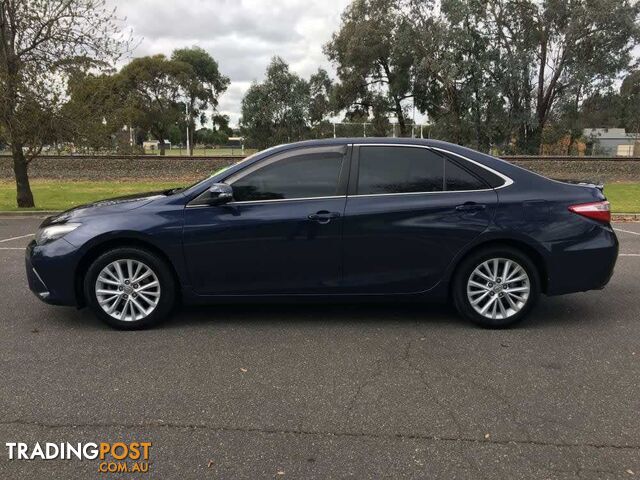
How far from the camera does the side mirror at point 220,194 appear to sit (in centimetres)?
472

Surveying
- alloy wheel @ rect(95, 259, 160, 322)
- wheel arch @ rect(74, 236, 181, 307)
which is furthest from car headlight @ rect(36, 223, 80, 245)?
alloy wheel @ rect(95, 259, 160, 322)

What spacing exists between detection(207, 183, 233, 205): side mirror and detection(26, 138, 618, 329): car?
0.01 meters

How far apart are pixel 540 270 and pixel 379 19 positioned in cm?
2973

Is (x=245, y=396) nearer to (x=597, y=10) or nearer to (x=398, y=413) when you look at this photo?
(x=398, y=413)

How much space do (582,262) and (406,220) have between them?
1570 mm

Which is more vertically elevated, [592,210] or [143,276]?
[592,210]

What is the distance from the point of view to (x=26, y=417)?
3350 mm

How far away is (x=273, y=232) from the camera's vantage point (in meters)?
4.75

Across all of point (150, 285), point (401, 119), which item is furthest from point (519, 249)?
point (401, 119)

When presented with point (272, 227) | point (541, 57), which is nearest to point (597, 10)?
point (541, 57)

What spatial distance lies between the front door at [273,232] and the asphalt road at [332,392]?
1.46ft

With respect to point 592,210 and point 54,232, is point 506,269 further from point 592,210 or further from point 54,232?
point 54,232

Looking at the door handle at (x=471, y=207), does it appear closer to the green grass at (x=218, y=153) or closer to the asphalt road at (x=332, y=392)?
the asphalt road at (x=332, y=392)

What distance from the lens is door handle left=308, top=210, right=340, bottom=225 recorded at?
15.6 ft
